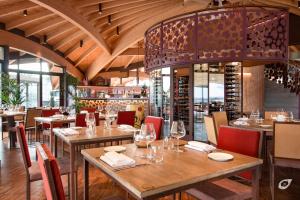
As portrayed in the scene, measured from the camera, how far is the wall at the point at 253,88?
9375 millimetres

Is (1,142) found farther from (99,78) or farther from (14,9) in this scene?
(99,78)

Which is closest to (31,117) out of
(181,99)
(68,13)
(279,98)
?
(68,13)

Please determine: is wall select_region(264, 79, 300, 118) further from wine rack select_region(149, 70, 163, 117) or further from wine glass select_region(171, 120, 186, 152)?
wine glass select_region(171, 120, 186, 152)

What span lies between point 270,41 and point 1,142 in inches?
284

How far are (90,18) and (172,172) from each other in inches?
300

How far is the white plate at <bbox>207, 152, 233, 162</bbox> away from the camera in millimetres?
1800

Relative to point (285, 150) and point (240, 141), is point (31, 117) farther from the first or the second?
point (285, 150)

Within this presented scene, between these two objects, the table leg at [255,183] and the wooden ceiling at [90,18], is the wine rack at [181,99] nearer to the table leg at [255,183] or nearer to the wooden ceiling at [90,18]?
the wooden ceiling at [90,18]

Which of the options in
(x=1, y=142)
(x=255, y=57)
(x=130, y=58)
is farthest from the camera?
(x=130, y=58)

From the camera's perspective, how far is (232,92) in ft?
22.8

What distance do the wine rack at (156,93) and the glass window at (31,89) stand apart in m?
5.85

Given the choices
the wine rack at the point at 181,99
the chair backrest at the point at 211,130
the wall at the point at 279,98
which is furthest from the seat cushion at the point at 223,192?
the wall at the point at 279,98

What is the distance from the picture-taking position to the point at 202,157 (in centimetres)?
190

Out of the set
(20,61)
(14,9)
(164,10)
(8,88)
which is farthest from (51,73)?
(164,10)
